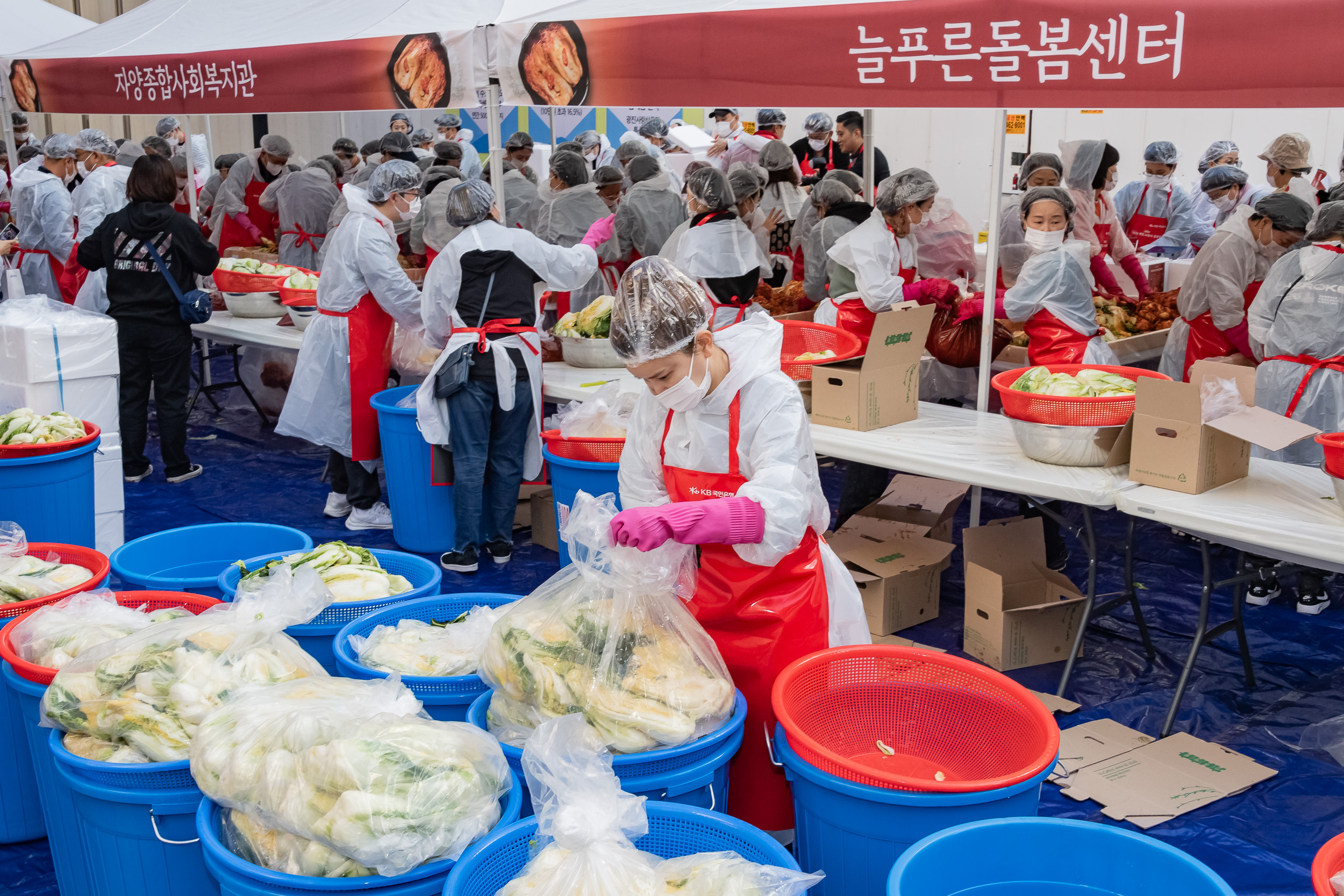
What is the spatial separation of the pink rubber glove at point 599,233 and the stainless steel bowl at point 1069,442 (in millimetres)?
2282

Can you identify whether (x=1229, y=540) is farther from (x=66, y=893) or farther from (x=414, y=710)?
(x=66, y=893)

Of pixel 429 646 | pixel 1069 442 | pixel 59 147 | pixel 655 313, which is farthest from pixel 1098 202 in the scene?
pixel 59 147

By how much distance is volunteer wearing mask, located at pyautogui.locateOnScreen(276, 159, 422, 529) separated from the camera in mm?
5516

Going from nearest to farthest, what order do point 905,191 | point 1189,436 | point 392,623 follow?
point 392,623, point 1189,436, point 905,191

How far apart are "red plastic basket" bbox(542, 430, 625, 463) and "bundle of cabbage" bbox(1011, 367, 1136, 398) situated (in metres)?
1.58

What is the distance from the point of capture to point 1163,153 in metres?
9.45

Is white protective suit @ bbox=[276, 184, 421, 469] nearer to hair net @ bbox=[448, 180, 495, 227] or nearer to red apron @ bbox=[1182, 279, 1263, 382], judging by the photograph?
hair net @ bbox=[448, 180, 495, 227]

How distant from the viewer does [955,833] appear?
1.85 meters

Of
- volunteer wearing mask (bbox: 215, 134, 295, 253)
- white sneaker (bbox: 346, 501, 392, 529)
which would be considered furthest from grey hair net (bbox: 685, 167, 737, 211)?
volunteer wearing mask (bbox: 215, 134, 295, 253)

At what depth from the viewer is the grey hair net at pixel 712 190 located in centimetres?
607

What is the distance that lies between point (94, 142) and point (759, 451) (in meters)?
8.11

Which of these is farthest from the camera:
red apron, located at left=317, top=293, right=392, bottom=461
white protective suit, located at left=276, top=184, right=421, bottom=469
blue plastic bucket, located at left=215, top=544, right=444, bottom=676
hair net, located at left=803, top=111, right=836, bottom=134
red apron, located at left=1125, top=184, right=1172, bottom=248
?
hair net, located at left=803, top=111, right=836, bottom=134

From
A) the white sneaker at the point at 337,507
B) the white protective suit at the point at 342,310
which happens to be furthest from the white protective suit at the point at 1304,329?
the white sneaker at the point at 337,507

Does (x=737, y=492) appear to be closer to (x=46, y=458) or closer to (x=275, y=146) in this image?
(x=46, y=458)
